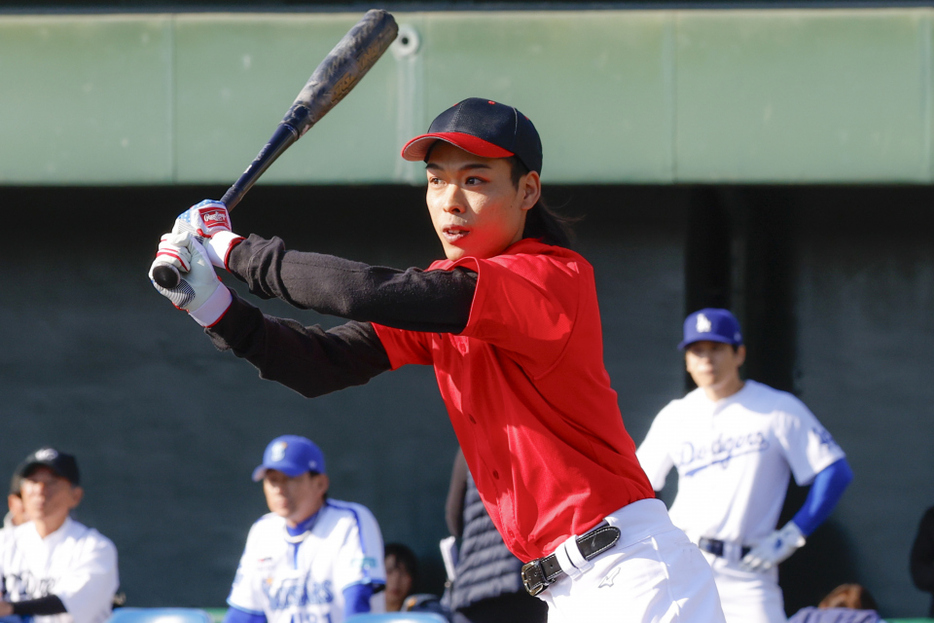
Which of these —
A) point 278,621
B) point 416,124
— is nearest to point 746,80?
point 416,124

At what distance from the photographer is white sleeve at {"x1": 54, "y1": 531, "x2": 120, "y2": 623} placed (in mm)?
4613

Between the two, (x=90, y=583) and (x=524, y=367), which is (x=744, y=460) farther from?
(x=90, y=583)

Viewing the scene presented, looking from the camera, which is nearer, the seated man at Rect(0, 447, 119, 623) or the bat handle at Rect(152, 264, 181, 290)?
the bat handle at Rect(152, 264, 181, 290)

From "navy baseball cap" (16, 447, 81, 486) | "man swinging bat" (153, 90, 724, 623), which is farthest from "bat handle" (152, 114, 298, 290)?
"navy baseball cap" (16, 447, 81, 486)

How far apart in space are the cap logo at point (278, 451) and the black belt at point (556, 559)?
102 inches

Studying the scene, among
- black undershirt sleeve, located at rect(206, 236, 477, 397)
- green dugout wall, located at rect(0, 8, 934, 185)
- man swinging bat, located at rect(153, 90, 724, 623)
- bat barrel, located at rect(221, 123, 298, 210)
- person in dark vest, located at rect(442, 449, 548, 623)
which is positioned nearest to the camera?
black undershirt sleeve, located at rect(206, 236, 477, 397)

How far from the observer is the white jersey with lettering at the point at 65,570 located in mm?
4645

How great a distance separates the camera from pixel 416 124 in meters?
5.71

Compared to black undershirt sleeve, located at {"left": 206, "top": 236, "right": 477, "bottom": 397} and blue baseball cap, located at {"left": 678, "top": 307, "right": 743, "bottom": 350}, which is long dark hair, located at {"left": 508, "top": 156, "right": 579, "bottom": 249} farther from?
blue baseball cap, located at {"left": 678, "top": 307, "right": 743, "bottom": 350}

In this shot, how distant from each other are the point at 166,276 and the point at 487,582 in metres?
2.36

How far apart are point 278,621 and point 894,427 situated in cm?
381

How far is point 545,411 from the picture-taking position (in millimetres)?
2115

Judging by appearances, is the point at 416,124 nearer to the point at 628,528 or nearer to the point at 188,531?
the point at 188,531

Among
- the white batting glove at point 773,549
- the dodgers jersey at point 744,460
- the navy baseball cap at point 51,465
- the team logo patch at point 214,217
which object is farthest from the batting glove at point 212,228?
the navy baseball cap at point 51,465
